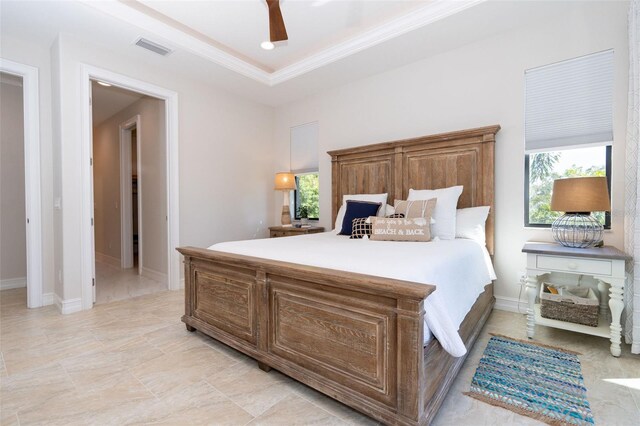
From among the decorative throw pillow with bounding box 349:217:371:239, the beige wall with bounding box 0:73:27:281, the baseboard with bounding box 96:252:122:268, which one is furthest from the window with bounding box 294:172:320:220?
the beige wall with bounding box 0:73:27:281

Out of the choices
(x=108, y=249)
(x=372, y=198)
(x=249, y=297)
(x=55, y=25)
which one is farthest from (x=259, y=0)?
(x=108, y=249)

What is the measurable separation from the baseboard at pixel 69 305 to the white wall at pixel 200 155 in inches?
1.7

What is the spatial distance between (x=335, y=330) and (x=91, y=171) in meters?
3.26

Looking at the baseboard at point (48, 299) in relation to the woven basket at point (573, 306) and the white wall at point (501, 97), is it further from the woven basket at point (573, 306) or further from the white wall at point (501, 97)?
the woven basket at point (573, 306)

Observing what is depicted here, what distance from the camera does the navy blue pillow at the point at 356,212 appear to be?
333 centimetres

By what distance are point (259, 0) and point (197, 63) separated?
1.29 m

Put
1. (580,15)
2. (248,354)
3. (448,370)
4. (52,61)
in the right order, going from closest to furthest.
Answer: (448,370)
(248,354)
(580,15)
(52,61)

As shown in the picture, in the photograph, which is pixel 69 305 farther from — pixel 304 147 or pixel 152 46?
pixel 304 147

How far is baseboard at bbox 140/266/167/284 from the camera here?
4281 mm

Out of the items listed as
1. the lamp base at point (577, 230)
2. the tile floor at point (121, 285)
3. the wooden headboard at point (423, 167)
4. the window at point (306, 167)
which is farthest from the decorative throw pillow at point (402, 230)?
the tile floor at point (121, 285)

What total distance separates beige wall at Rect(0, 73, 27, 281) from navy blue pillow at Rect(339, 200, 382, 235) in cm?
443

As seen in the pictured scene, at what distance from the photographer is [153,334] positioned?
8.28 feet

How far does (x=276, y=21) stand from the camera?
2.31 m

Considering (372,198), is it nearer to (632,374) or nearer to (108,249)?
(632,374)
